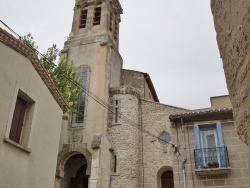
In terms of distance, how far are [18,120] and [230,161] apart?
303 inches

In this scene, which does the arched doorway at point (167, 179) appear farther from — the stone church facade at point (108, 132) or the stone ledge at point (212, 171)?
the stone ledge at point (212, 171)

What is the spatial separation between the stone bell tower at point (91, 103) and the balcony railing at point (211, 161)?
813 centimetres

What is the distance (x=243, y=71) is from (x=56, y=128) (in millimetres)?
9778

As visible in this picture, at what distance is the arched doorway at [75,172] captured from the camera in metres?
19.7

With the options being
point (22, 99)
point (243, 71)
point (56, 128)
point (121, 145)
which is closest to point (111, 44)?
point (121, 145)

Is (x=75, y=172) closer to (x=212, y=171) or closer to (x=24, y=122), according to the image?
(x=24, y=122)

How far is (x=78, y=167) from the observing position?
2048cm

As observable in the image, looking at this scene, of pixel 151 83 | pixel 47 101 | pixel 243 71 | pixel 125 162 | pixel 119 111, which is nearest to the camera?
pixel 243 71

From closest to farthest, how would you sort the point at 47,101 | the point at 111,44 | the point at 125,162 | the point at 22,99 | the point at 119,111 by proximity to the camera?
the point at 22,99 < the point at 47,101 < the point at 125,162 < the point at 119,111 < the point at 111,44

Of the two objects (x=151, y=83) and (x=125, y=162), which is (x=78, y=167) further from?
(x=151, y=83)

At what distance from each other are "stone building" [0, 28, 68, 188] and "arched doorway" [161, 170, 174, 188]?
10014 millimetres

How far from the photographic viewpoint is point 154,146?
19.0 meters

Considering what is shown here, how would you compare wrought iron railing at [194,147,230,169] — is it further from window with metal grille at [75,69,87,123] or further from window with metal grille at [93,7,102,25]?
window with metal grille at [93,7,102,25]

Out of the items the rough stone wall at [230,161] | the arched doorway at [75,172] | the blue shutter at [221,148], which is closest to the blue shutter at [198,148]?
the rough stone wall at [230,161]
